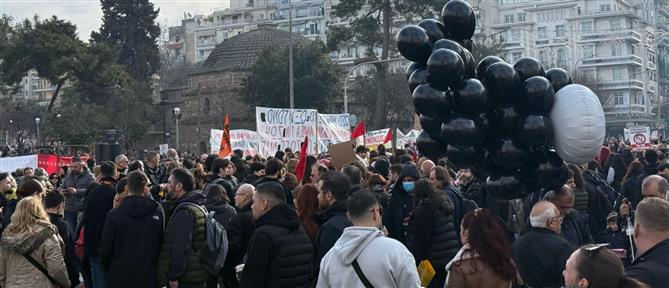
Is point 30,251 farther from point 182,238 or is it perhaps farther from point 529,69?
point 529,69

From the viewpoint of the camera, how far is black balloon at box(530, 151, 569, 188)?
8.29 metres

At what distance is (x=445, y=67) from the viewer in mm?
8305

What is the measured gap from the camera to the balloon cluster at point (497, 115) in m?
8.17

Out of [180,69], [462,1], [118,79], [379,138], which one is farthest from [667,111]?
[462,1]

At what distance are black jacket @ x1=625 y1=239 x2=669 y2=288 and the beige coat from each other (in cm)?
492

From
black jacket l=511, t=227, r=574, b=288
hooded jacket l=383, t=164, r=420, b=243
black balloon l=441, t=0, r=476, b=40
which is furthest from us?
hooded jacket l=383, t=164, r=420, b=243

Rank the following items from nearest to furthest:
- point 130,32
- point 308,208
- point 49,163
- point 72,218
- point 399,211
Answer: point 308,208 → point 399,211 → point 72,218 → point 49,163 → point 130,32

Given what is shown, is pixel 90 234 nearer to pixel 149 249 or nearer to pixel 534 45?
pixel 149 249

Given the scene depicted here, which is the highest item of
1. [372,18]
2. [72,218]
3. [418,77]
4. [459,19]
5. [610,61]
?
[610,61]

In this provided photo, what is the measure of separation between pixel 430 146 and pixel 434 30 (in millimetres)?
1197

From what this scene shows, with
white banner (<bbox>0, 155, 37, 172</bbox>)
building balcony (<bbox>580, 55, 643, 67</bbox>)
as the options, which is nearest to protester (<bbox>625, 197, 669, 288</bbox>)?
white banner (<bbox>0, 155, 37, 172</bbox>)

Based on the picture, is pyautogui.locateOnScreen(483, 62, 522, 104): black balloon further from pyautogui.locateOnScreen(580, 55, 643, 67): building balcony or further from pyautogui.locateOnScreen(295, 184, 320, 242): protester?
pyautogui.locateOnScreen(580, 55, 643, 67): building balcony

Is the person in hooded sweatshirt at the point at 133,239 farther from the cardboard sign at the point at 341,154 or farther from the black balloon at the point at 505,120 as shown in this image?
the cardboard sign at the point at 341,154

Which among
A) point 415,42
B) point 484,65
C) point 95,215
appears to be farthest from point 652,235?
point 95,215
